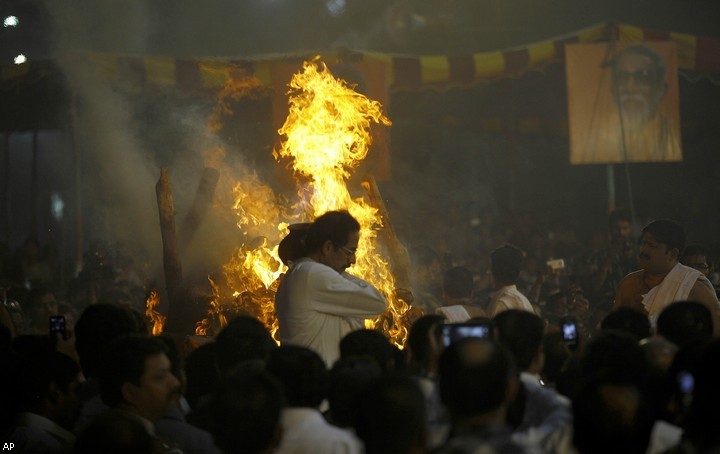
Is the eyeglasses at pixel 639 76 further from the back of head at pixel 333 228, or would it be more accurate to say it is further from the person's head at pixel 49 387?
the person's head at pixel 49 387

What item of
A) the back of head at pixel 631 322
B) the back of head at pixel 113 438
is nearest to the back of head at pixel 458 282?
the back of head at pixel 631 322

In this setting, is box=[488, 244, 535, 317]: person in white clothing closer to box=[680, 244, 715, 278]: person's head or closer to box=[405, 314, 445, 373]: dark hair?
box=[680, 244, 715, 278]: person's head

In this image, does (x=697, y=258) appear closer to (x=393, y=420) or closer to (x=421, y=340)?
(x=421, y=340)

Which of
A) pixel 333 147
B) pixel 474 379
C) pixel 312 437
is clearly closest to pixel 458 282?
pixel 333 147

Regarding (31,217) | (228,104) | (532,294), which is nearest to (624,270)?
(532,294)

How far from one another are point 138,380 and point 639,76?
11.2 m

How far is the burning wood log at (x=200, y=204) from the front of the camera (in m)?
9.58

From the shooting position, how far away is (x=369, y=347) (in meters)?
4.89

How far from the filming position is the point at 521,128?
727 inches

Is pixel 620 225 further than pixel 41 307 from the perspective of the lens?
Yes

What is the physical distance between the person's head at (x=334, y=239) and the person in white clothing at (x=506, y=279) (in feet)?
5.60

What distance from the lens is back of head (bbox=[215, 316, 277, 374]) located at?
5070 millimetres

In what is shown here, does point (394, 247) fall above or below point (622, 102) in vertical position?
below

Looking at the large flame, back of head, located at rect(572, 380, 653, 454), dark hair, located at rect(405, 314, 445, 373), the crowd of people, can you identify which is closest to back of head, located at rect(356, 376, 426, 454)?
the crowd of people
